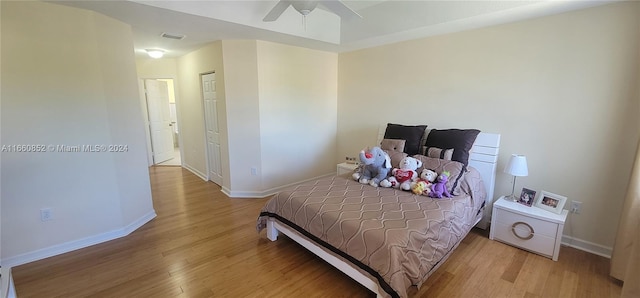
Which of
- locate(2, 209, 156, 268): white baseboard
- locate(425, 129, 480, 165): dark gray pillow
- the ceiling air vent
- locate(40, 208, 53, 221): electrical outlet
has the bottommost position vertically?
locate(2, 209, 156, 268): white baseboard

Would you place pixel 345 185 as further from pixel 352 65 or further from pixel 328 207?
pixel 352 65

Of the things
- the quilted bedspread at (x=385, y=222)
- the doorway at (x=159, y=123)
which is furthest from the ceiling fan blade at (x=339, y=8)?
the doorway at (x=159, y=123)

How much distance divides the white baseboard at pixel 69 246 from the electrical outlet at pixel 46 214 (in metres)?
0.28

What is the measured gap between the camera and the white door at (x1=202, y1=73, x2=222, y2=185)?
423 centimetres

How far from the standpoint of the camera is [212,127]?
175 inches

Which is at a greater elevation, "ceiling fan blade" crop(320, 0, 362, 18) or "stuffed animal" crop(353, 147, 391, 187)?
"ceiling fan blade" crop(320, 0, 362, 18)

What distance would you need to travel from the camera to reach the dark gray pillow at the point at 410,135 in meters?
3.30

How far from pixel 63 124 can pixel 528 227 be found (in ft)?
14.5

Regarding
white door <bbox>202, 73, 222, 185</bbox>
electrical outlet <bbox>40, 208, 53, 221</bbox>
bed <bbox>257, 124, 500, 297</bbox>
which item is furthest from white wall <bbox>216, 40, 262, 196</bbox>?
electrical outlet <bbox>40, 208, 53, 221</bbox>

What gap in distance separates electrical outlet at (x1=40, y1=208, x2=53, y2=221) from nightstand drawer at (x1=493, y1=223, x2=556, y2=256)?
4293mm

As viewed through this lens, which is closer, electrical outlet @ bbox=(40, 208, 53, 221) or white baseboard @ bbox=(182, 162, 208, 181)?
electrical outlet @ bbox=(40, 208, 53, 221)

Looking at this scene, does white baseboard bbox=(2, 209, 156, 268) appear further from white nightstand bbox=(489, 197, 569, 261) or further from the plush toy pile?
white nightstand bbox=(489, 197, 569, 261)

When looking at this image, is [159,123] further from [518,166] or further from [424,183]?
[518,166]

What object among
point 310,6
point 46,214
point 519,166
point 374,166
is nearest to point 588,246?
point 519,166
